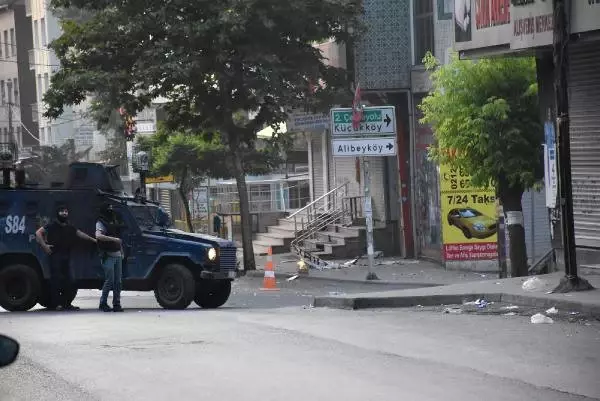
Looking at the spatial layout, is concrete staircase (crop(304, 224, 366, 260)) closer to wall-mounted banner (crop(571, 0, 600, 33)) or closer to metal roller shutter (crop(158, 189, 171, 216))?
wall-mounted banner (crop(571, 0, 600, 33))

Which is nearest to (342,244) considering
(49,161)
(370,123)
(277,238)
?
(277,238)

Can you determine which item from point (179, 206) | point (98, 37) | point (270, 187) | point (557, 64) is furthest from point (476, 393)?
point (179, 206)

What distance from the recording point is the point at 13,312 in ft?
68.4

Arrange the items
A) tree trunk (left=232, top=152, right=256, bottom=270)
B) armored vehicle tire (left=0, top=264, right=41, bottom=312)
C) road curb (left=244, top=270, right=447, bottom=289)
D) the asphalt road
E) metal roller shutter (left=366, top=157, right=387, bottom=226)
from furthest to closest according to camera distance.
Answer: metal roller shutter (left=366, top=157, right=387, bottom=226) < tree trunk (left=232, top=152, right=256, bottom=270) < road curb (left=244, top=270, right=447, bottom=289) < armored vehicle tire (left=0, top=264, right=41, bottom=312) < the asphalt road

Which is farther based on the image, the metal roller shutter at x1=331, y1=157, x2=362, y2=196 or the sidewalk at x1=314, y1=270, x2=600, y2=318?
the metal roller shutter at x1=331, y1=157, x2=362, y2=196

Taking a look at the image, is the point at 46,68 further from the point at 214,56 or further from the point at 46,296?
the point at 46,296

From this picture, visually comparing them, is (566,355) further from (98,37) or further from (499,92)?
(98,37)

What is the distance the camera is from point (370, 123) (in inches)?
1101

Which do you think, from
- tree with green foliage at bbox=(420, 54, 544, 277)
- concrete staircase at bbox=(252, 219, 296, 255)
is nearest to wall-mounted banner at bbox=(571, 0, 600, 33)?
tree with green foliage at bbox=(420, 54, 544, 277)

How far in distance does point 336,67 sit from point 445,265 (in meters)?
8.25

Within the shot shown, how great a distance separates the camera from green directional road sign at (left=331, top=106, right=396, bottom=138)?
27.9m

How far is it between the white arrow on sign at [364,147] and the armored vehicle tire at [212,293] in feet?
22.7

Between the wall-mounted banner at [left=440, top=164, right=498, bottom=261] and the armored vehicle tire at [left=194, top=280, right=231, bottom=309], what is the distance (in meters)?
9.19

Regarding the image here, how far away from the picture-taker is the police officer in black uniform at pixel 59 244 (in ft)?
68.1
